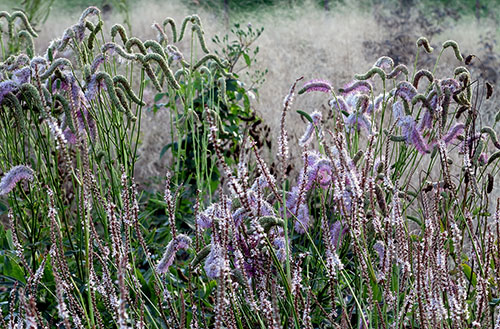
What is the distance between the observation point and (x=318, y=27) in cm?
1101

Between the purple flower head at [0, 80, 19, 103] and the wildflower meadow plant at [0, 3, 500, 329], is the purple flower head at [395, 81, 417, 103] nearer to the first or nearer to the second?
the wildflower meadow plant at [0, 3, 500, 329]

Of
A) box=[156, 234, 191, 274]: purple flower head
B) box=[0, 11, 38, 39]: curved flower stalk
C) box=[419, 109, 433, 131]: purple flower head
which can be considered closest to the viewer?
box=[156, 234, 191, 274]: purple flower head

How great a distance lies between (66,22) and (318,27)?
15.9ft

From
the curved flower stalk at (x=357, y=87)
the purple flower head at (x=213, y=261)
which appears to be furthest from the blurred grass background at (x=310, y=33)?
the purple flower head at (x=213, y=261)

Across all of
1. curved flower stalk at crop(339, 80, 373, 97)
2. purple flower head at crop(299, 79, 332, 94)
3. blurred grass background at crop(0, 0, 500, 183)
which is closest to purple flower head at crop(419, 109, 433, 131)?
curved flower stalk at crop(339, 80, 373, 97)

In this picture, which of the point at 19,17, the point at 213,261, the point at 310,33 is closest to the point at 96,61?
the point at 19,17

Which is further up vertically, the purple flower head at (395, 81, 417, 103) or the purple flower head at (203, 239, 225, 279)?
the purple flower head at (395, 81, 417, 103)

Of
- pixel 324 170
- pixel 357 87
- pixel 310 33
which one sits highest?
pixel 357 87

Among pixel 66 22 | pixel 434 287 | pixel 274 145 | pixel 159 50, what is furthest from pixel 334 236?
pixel 66 22

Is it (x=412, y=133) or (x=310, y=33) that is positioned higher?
(x=412, y=133)

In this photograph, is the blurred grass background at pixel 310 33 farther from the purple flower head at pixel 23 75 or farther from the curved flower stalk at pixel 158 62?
the purple flower head at pixel 23 75

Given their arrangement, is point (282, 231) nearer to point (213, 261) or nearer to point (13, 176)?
point (213, 261)

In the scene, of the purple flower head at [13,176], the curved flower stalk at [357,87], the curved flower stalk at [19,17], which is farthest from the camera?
the curved flower stalk at [19,17]

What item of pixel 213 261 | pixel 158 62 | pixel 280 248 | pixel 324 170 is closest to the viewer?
pixel 213 261
